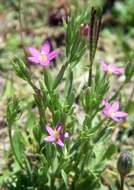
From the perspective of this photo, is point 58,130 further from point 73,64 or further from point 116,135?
point 116,135

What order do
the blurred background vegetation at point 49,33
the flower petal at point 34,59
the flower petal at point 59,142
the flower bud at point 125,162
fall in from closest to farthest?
the flower petal at point 59,142
the flower petal at point 34,59
the flower bud at point 125,162
the blurred background vegetation at point 49,33

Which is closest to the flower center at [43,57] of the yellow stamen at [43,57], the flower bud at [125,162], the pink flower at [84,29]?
the yellow stamen at [43,57]

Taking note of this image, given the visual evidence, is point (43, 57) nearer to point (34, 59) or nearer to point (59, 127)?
point (34, 59)

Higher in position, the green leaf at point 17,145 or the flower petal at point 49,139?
the flower petal at point 49,139

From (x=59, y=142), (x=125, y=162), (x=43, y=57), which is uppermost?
(x=43, y=57)

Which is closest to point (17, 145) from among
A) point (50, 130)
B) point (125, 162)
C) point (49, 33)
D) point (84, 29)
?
point (50, 130)

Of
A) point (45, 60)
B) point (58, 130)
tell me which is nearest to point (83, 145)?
point (58, 130)

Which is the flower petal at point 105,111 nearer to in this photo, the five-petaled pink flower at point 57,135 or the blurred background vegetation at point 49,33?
the five-petaled pink flower at point 57,135

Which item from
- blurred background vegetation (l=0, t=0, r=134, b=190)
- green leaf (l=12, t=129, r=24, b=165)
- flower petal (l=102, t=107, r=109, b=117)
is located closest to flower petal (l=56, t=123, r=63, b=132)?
flower petal (l=102, t=107, r=109, b=117)

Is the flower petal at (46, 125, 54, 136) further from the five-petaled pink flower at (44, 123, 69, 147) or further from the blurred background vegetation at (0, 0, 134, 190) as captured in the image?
the blurred background vegetation at (0, 0, 134, 190)
